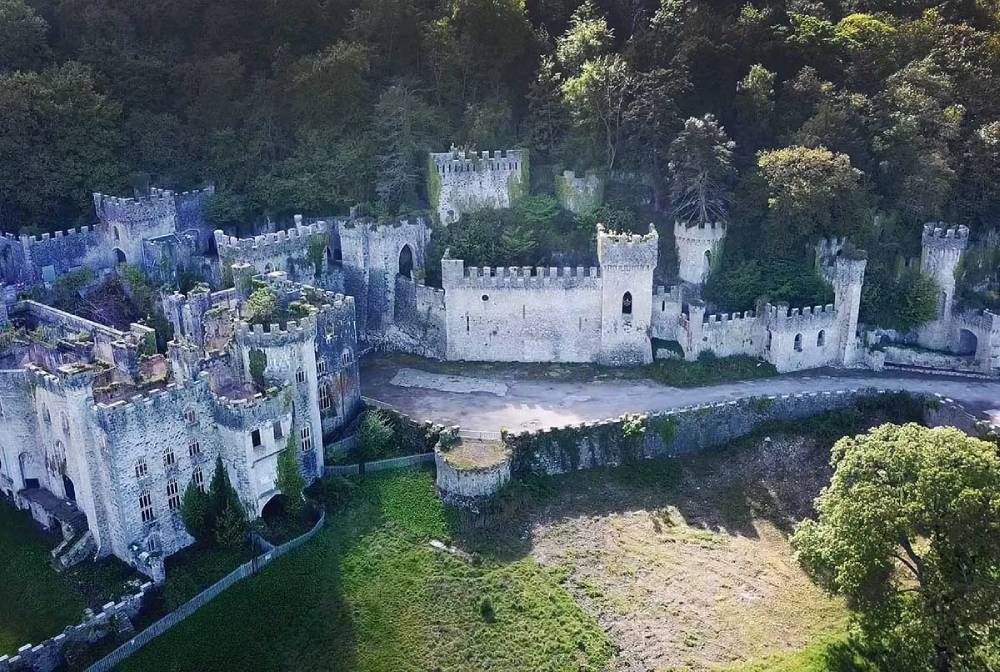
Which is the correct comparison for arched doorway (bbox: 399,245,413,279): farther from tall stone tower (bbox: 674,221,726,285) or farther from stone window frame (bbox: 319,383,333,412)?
tall stone tower (bbox: 674,221,726,285)

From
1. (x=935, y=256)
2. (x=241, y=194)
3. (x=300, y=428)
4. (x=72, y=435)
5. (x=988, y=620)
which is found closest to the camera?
(x=988, y=620)

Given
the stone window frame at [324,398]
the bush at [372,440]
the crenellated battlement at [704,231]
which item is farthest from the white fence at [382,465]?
the crenellated battlement at [704,231]

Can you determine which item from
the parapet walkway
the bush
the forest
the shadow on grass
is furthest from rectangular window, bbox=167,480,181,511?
the forest

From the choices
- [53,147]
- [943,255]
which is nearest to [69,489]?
[53,147]

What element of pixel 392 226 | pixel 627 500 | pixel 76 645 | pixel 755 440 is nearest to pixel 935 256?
pixel 755 440

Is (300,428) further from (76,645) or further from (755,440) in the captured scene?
(755,440)

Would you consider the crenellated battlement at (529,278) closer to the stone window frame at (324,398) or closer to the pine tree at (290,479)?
the stone window frame at (324,398)
